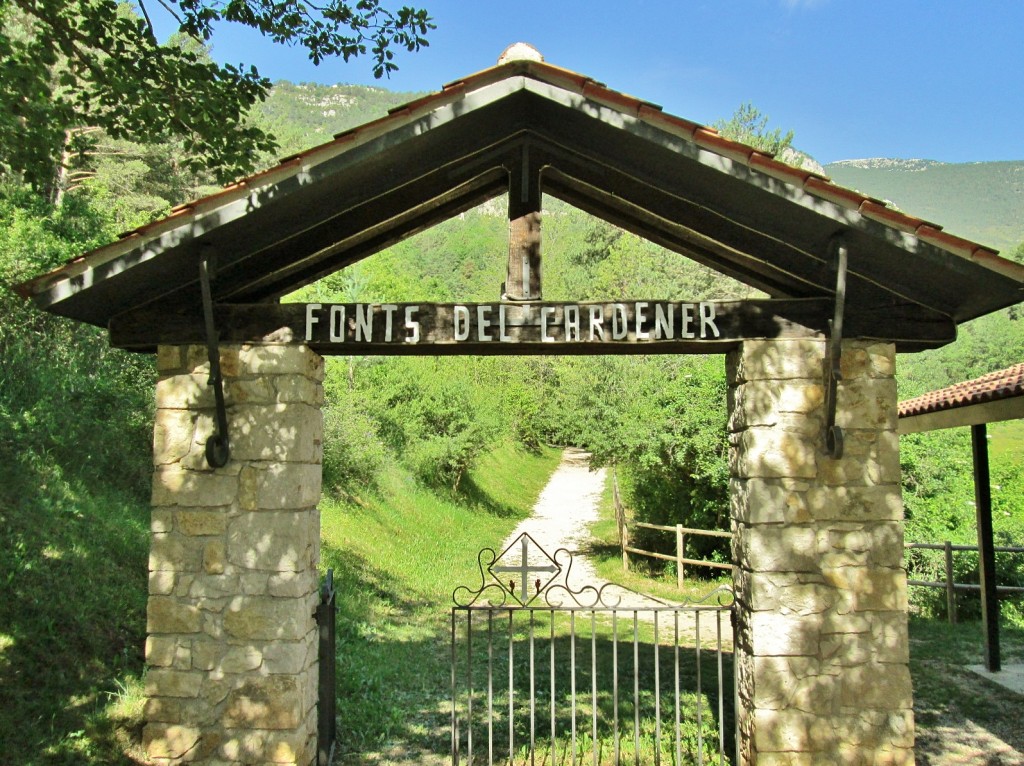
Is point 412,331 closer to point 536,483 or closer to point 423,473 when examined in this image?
point 423,473

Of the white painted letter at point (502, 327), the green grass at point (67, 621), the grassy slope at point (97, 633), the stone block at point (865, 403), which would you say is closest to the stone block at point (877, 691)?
the stone block at point (865, 403)

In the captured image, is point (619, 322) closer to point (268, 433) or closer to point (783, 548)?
point (783, 548)

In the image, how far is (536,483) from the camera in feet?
95.0

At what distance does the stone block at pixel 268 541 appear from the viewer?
4.33 m

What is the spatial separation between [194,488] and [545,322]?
2.33 meters

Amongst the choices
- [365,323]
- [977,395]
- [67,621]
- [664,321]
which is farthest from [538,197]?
[977,395]

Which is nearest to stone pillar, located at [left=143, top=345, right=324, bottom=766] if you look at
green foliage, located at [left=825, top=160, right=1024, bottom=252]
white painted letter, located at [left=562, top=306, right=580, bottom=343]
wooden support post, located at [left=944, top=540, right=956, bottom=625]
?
white painted letter, located at [left=562, top=306, right=580, bottom=343]

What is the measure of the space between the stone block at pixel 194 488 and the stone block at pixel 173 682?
96 cm

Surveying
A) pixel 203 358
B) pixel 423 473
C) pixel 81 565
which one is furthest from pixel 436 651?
pixel 423 473

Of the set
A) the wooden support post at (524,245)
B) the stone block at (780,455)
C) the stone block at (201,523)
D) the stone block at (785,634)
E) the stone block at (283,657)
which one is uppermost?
the wooden support post at (524,245)

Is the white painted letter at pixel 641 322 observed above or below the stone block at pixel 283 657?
above

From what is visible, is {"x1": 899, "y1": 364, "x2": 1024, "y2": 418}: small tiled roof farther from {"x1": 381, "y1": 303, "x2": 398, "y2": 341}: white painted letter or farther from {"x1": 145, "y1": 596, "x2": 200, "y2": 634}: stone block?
{"x1": 145, "y1": 596, "x2": 200, "y2": 634}: stone block

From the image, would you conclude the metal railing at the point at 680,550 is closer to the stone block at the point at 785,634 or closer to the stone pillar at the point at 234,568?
the stone block at the point at 785,634

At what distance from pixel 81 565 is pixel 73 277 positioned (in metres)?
3.32
